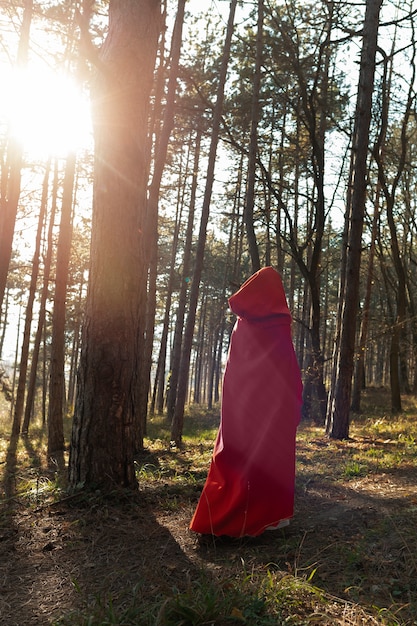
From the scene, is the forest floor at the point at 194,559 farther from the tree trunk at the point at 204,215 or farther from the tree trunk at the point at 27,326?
the tree trunk at the point at 27,326

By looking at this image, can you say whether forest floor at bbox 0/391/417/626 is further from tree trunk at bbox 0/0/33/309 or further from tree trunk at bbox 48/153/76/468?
tree trunk at bbox 0/0/33/309

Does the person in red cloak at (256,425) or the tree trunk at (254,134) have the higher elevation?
the tree trunk at (254,134)

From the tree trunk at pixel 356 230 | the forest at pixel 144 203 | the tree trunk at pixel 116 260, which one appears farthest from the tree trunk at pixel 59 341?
the tree trunk at pixel 356 230

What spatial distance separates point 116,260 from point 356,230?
6.82 metres

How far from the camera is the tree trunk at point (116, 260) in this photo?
5074 millimetres

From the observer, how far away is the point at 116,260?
17.0ft

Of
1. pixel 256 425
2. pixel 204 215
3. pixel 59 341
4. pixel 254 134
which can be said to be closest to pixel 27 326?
pixel 59 341

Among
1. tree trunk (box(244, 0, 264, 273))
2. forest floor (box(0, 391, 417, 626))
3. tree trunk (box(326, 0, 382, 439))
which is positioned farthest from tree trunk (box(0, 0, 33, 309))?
tree trunk (box(326, 0, 382, 439))

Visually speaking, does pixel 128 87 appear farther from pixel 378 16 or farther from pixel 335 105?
pixel 335 105

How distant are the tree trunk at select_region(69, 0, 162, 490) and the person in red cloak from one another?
124 centimetres

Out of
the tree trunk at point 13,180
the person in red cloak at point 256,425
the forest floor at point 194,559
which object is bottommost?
the forest floor at point 194,559

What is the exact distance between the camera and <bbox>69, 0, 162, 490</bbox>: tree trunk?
5074mm

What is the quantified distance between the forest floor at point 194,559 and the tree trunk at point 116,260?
1.55 ft

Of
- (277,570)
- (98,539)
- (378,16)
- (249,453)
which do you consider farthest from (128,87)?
(378,16)
